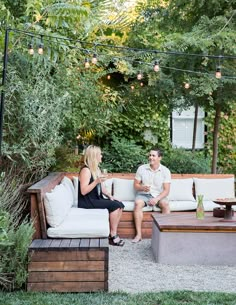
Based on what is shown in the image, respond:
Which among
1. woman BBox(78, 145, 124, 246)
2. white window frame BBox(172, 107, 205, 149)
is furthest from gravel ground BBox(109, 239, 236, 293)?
white window frame BBox(172, 107, 205, 149)

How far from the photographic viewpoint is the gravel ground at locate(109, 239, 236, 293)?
4.16m

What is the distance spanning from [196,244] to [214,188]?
2081 mm

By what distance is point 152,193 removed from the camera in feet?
21.6

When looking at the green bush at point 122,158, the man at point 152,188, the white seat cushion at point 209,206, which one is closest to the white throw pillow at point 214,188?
the white seat cushion at point 209,206

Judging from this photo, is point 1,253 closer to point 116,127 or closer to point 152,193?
point 152,193

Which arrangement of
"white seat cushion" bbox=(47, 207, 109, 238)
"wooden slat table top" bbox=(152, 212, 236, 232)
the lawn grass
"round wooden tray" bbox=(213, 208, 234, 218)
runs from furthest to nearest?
"round wooden tray" bbox=(213, 208, 234, 218)
"wooden slat table top" bbox=(152, 212, 236, 232)
"white seat cushion" bbox=(47, 207, 109, 238)
the lawn grass

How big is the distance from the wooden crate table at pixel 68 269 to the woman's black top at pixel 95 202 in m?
1.95

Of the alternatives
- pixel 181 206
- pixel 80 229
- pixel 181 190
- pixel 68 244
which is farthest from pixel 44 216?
pixel 181 190

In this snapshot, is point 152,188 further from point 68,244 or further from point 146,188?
point 68,244

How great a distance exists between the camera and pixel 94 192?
19.5 ft

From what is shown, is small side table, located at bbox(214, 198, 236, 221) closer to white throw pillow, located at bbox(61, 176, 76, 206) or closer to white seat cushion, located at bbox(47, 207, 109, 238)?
white seat cushion, located at bbox(47, 207, 109, 238)

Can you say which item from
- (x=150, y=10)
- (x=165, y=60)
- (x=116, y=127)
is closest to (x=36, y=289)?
(x=165, y=60)

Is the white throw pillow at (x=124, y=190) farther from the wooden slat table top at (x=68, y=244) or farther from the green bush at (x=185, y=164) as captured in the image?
the wooden slat table top at (x=68, y=244)

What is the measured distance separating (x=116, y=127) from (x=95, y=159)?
4.78 m
